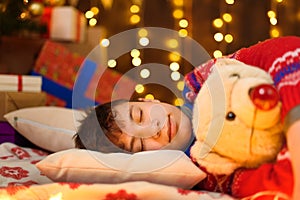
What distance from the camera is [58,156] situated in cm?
124

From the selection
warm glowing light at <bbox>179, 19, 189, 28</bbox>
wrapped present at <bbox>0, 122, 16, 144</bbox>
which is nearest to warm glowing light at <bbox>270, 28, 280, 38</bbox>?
Result: warm glowing light at <bbox>179, 19, 189, 28</bbox>

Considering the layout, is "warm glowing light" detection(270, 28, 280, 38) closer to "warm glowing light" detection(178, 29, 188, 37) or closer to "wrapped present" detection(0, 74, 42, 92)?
"warm glowing light" detection(178, 29, 188, 37)

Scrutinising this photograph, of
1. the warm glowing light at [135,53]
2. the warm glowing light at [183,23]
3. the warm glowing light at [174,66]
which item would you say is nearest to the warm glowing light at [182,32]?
the warm glowing light at [183,23]

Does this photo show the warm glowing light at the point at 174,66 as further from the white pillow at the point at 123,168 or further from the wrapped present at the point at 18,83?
the white pillow at the point at 123,168

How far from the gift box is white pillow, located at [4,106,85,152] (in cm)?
9

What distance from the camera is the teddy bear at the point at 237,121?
104 centimetres

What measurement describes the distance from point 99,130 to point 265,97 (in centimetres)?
59

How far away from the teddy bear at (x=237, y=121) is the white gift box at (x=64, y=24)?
6.66ft

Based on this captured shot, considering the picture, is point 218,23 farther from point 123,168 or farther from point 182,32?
point 123,168

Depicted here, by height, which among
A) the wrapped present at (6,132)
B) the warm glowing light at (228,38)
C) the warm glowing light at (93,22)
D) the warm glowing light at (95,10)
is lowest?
the wrapped present at (6,132)

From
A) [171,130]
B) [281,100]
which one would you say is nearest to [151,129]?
[171,130]

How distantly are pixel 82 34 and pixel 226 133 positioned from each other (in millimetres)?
2273

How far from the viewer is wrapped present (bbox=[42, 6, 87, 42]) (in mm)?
3080

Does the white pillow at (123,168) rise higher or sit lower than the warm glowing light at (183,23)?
lower
